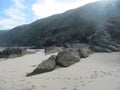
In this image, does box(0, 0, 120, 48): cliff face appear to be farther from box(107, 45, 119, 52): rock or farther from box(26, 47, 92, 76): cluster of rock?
box(26, 47, 92, 76): cluster of rock

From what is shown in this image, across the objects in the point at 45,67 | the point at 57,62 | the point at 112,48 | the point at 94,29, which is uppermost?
the point at 94,29

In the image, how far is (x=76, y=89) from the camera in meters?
7.07

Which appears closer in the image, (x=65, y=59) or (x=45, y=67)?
(x=45, y=67)

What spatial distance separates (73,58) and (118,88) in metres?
5.36

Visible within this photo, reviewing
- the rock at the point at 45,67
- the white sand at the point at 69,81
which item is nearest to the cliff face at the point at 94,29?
the rock at the point at 45,67

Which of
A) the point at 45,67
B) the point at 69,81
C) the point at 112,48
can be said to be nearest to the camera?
the point at 69,81

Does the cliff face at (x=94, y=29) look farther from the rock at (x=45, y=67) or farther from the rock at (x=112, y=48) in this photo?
the rock at (x=45, y=67)

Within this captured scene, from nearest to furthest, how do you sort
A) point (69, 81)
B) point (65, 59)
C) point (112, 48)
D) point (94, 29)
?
1. point (69, 81)
2. point (65, 59)
3. point (112, 48)
4. point (94, 29)

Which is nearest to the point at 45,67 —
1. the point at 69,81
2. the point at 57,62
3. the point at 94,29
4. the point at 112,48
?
the point at 57,62

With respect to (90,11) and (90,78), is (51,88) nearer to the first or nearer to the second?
(90,78)

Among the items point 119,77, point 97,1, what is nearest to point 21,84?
point 119,77

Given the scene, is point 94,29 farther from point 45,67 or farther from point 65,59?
point 45,67

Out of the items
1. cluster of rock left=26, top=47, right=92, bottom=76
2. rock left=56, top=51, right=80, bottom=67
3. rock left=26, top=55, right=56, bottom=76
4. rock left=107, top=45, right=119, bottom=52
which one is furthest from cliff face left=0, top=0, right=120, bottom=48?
rock left=26, top=55, right=56, bottom=76

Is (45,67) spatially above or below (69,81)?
above
